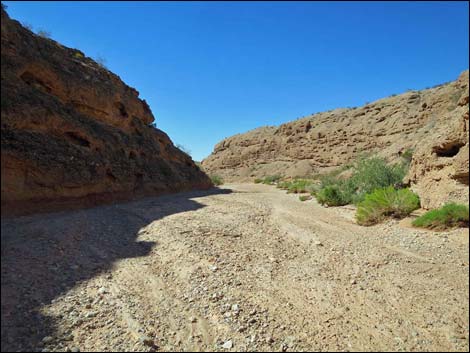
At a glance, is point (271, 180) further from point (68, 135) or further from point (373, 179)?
point (68, 135)

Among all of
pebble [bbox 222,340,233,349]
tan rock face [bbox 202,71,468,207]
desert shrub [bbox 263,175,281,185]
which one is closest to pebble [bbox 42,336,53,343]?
pebble [bbox 222,340,233,349]

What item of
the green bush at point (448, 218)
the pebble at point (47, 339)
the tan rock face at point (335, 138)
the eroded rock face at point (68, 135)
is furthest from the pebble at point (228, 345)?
the tan rock face at point (335, 138)

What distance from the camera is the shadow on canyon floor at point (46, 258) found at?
7.72 ft

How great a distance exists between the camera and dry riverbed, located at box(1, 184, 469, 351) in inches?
106

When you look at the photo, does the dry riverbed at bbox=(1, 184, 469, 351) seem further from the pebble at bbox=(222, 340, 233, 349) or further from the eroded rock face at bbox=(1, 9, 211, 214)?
the eroded rock face at bbox=(1, 9, 211, 214)

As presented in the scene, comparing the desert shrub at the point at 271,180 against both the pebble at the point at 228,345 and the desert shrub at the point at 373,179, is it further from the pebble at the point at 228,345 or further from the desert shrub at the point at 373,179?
the pebble at the point at 228,345

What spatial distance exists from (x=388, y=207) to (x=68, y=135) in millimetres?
7825

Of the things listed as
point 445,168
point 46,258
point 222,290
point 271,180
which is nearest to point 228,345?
point 222,290

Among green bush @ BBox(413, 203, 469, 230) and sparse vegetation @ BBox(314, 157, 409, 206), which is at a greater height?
sparse vegetation @ BBox(314, 157, 409, 206)

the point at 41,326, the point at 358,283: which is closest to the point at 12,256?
the point at 41,326

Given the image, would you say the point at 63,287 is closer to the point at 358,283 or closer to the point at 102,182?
the point at 358,283

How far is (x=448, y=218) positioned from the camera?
5613 mm

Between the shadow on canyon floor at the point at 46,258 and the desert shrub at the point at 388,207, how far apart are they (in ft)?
16.6

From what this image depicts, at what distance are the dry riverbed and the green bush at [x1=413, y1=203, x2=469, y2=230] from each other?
383 mm
